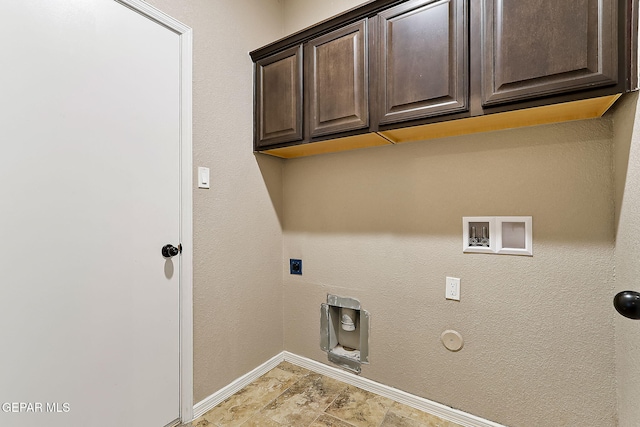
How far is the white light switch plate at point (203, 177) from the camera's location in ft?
5.17

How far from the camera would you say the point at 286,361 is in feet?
6.96

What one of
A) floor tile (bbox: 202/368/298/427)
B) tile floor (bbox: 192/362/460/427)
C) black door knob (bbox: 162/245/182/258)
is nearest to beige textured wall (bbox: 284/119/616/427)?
tile floor (bbox: 192/362/460/427)

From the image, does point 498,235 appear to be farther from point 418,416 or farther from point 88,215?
point 88,215

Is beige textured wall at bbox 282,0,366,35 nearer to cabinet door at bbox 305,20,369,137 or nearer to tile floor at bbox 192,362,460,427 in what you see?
cabinet door at bbox 305,20,369,137

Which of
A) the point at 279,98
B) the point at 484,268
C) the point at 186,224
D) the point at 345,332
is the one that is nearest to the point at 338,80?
the point at 279,98

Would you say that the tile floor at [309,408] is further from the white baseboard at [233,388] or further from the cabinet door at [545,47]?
the cabinet door at [545,47]

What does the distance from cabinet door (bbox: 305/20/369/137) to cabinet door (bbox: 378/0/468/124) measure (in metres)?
0.10

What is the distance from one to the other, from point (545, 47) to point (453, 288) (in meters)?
1.15

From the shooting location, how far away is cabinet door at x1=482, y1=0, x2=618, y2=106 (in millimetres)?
958

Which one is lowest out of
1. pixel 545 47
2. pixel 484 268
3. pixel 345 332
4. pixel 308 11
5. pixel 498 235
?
pixel 345 332

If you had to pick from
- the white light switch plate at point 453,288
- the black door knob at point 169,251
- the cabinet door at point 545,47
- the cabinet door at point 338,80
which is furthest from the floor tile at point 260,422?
the cabinet door at point 545,47

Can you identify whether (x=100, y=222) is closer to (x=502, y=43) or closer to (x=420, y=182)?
(x=420, y=182)

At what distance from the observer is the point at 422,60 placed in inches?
50.6

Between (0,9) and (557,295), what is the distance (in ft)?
8.22
